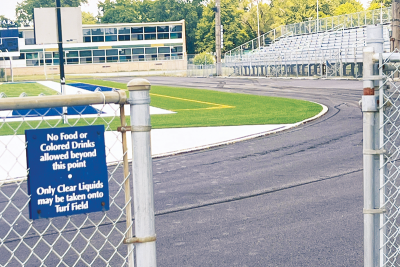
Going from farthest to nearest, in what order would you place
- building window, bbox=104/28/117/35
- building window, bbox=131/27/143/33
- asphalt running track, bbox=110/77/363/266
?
building window, bbox=131/27/143/33, building window, bbox=104/28/117/35, asphalt running track, bbox=110/77/363/266

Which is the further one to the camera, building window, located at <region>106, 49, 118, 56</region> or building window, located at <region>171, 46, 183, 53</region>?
building window, located at <region>171, 46, 183, 53</region>

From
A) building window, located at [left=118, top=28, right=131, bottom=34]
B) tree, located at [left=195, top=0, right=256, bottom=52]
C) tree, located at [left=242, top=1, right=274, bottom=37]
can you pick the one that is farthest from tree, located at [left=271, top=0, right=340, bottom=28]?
building window, located at [left=118, top=28, right=131, bottom=34]

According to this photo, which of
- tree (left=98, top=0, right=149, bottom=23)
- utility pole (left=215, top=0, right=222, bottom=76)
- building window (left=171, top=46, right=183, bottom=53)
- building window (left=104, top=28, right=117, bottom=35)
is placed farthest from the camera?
tree (left=98, top=0, right=149, bottom=23)

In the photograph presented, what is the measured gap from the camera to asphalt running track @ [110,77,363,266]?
17.3ft

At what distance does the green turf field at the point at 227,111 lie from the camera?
52.6ft

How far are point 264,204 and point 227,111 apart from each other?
12573mm

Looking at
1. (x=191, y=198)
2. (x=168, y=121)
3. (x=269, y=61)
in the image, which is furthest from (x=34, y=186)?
(x=269, y=61)

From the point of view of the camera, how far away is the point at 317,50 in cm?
4144

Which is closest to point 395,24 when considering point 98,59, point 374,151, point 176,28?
point 374,151

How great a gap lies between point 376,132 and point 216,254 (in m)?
2.23

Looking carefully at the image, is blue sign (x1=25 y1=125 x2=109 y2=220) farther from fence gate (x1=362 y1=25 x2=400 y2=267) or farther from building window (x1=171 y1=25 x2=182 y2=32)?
building window (x1=171 y1=25 x2=182 y2=32)

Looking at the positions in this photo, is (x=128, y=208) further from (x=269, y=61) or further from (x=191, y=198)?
(x=269, y=61)

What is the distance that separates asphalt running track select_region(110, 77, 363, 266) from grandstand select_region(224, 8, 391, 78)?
25095mm

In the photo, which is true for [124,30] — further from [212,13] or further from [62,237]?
[62,237]
